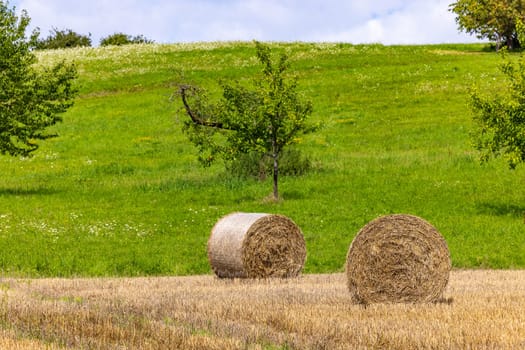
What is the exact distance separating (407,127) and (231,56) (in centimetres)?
3143

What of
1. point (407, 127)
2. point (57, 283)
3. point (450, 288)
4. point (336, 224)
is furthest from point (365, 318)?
point (407, 127)

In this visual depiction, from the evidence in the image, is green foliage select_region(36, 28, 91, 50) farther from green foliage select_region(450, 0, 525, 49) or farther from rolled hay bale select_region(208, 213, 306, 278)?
rolled hay bale select_region(208, 213, 306, 278)

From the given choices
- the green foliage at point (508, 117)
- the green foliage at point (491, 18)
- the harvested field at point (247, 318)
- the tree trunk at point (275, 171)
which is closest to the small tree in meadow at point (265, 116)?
the tree trunk at point (275, 171)

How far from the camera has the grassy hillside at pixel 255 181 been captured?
2539 cm


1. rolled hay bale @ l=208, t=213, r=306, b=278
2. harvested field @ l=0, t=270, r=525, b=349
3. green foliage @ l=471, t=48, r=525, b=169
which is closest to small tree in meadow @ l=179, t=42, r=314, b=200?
green foliage @ l=471, t=48, r=525, b=169

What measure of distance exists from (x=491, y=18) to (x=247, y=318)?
7617 cm

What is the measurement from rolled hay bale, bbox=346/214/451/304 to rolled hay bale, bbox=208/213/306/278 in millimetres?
4439

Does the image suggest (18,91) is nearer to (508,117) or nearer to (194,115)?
(194,115)

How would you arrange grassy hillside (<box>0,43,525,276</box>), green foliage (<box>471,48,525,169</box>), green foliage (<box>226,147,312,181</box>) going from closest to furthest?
1. grassy hillside (<box>0,43,525,276</box>)
2. green foliage (<box>471,48,525,169</box>)
3. green foliage (<box>226,147,312,181</box>)

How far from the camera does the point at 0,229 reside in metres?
28.5

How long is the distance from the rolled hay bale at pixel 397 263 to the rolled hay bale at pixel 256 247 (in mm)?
4439

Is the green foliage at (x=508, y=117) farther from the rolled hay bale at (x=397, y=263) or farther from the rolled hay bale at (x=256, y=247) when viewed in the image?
the rolled hay bale at (x=397, y=263)

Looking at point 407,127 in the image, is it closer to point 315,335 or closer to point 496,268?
point 496,268

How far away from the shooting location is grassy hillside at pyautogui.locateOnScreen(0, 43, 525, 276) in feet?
83.3
